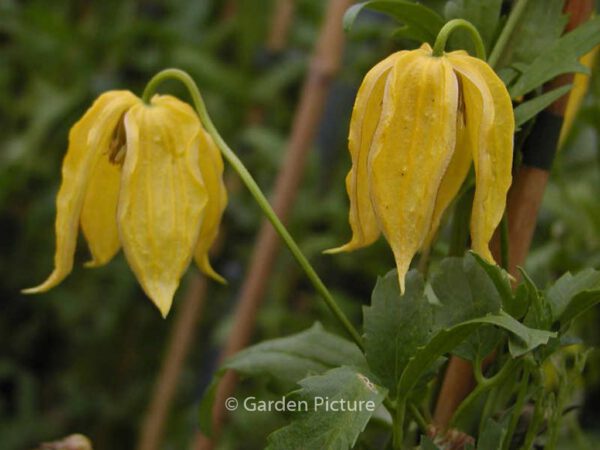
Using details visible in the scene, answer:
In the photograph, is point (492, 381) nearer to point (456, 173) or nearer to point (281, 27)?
point (456, 173)

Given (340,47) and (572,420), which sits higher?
(340,47)

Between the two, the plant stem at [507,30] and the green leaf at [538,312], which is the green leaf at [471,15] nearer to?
the plant stem at [507,30]

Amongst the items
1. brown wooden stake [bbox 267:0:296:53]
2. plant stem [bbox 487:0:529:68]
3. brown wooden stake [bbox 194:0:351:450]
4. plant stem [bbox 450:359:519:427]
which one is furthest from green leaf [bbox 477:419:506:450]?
brown wooden stake [bbox 267:0:296:53]

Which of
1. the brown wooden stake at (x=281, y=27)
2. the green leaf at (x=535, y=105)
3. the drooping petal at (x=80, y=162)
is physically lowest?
the brown wooden stake at (x=281, y=27)

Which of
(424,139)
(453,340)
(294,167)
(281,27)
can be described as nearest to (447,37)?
(424,139)

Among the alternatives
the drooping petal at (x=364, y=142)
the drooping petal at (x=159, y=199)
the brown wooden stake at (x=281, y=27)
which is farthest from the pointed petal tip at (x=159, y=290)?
the brown wooden stake at (x=281, y=27)

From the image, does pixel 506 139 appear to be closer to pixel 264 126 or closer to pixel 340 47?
pixel 340 47

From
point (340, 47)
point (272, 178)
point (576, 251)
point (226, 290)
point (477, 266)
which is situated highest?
point (477, 266)

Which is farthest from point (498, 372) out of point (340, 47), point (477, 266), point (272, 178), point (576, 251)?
point (272, 178)
